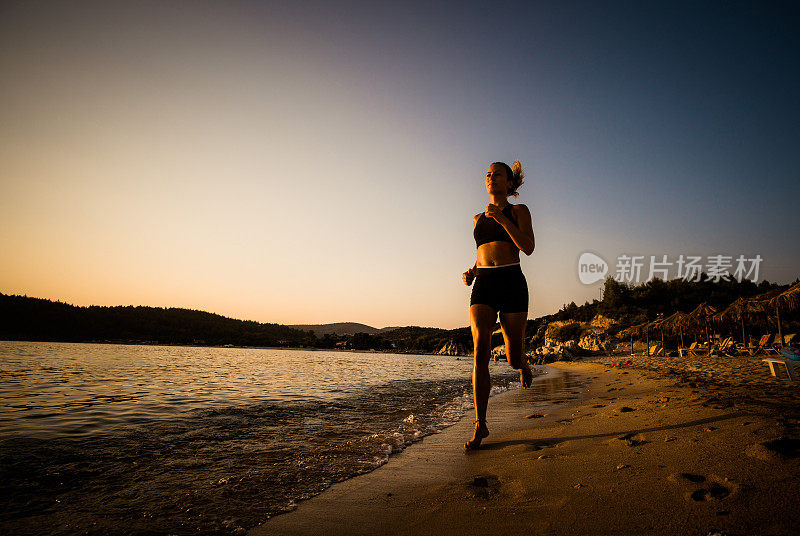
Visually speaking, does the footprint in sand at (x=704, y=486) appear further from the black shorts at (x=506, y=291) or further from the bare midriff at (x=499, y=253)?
the bare midriff at (x=499, y=253)

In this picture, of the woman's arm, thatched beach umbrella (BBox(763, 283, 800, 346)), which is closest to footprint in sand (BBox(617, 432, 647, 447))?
the woman's arm

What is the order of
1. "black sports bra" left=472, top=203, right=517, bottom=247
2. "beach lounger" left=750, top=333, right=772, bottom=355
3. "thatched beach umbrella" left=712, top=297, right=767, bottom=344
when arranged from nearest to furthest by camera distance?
"black sports bra" left=472, top=203, right=517, bottom=247, "beach lounger" left=750, top=333, right=772, bottom=355, "thatched beach umbrella" left=712, top=297, right=767, bottom=344

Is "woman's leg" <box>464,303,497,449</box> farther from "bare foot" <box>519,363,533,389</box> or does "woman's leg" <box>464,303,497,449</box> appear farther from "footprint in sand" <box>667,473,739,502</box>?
"footprint in sand" <box>667,473,739,502</box>

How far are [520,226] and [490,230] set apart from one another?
1.13ft

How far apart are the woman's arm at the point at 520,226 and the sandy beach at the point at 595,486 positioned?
1970 mm

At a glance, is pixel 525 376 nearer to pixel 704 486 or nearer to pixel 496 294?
pixel 496 294

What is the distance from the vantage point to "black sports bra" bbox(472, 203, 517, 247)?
3.93m

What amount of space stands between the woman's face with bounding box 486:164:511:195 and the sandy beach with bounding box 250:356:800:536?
8.96ft

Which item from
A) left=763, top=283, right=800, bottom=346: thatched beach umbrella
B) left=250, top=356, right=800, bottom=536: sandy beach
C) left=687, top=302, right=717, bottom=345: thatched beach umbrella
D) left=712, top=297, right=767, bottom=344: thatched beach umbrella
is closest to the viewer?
left=250, top=356, right=800, bottom=536: sandy beach

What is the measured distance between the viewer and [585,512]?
1.91 metres

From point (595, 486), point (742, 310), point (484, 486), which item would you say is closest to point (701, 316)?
point (742, 310)

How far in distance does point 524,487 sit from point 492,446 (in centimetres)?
144

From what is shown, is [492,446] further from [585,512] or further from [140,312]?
[140,312]

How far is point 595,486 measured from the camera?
2.26 m
